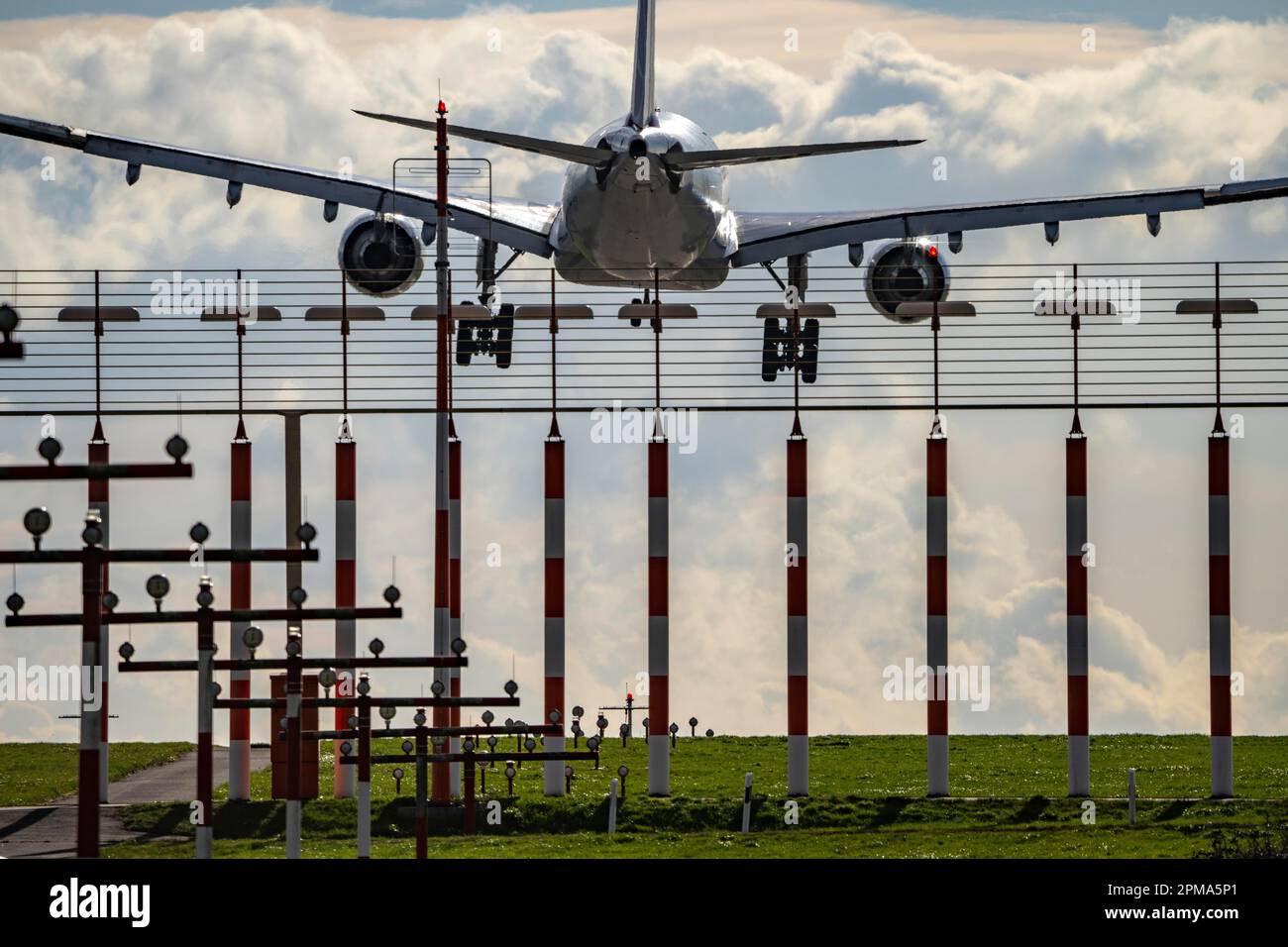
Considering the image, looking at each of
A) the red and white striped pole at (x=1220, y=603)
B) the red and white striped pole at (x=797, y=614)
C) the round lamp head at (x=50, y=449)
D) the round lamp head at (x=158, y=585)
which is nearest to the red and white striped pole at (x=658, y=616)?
the red and white striped pole at (x=797, y=614)

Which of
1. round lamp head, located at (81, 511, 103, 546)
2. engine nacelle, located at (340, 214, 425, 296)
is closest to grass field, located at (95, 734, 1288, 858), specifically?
engine nacelle, located at (340, 214, 425, 296)

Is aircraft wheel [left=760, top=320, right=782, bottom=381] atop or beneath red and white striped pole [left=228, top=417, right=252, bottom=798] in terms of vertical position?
atop

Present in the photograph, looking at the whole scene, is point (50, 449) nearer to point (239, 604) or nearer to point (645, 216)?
point (239, 604)

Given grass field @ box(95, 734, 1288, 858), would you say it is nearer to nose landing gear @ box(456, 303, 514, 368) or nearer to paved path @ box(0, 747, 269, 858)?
paved path @ box(0, 747, 269, 858)

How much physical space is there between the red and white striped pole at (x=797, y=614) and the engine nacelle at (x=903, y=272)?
12.1 m

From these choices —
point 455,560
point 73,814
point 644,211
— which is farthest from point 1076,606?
point 73,814

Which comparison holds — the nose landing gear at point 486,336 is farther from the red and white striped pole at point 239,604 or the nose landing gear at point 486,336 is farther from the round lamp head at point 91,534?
the round lamp head at point 91,534

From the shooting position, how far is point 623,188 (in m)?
56.2

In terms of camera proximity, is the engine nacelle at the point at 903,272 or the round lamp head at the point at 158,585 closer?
the round lamp head at the point at 158,585

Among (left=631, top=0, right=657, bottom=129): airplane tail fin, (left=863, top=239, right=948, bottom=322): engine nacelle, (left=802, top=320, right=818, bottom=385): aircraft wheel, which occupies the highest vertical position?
(left=631, top=0, right=657, bottom=129): airplane tail fin

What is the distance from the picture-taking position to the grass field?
4250cm

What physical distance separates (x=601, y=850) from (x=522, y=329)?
1256cm

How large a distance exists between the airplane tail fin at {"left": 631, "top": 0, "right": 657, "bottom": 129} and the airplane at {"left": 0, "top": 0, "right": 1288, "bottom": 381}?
0.16 feet

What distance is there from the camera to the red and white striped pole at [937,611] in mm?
47594
